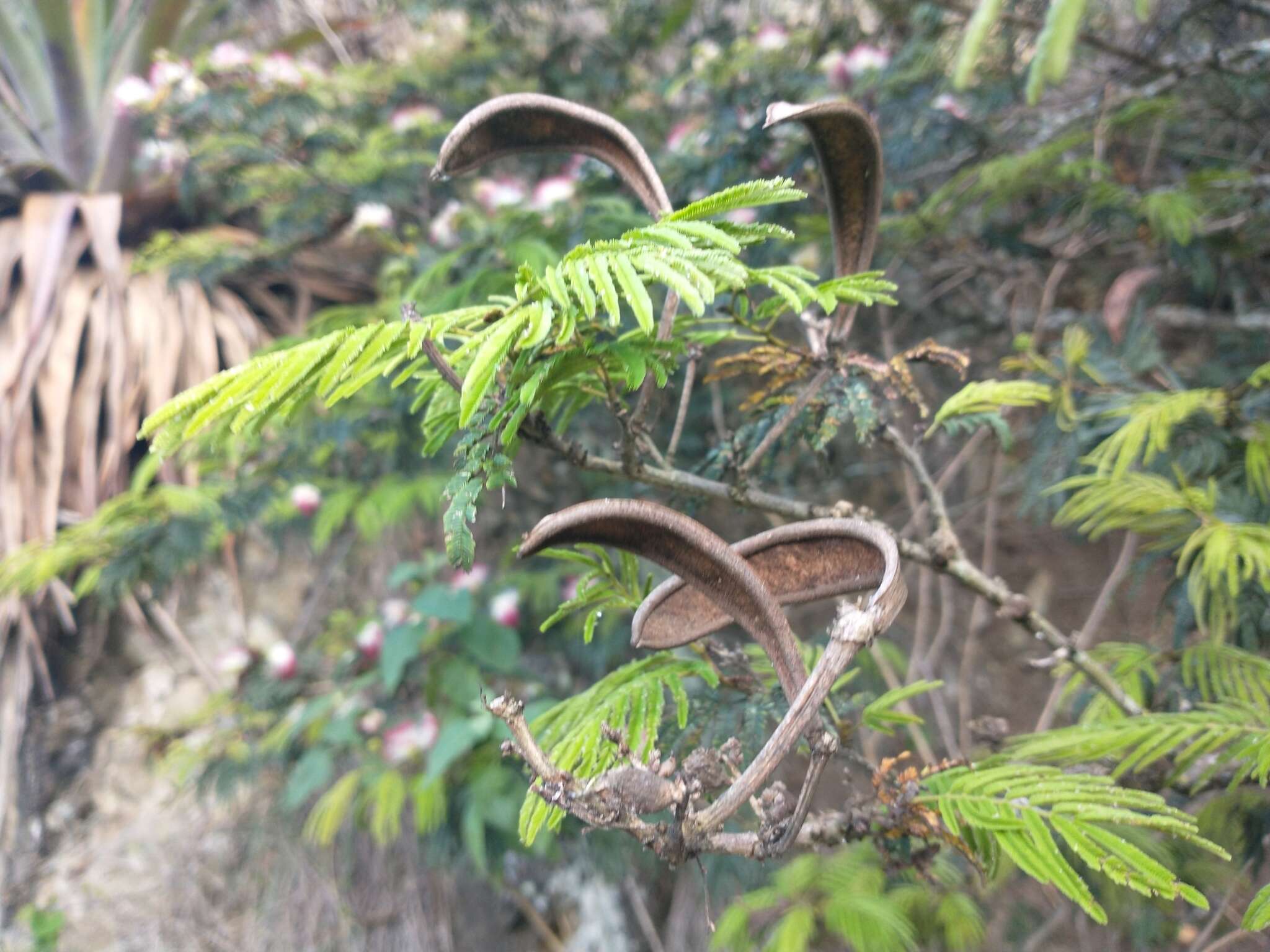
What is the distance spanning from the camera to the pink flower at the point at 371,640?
4.84ft

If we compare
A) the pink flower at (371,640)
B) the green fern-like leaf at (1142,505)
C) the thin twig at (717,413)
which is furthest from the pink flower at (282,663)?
the green fern-like leaf at (1142,505)

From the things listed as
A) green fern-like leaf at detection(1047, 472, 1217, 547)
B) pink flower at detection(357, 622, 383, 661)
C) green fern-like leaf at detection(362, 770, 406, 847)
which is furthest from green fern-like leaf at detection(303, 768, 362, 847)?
green fern-like leaf at detection(1047, 472, 1217, 547)

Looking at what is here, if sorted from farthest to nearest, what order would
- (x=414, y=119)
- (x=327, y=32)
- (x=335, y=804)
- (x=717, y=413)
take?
(x=327, y=32) < (x=414, y=119) < (x=335, y=804) < (x=717, y=413)

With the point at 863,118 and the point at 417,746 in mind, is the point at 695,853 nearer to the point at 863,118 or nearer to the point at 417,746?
the point at 863,118

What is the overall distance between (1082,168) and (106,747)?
7.15 feet

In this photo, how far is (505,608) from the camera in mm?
1394

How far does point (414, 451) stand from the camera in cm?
150

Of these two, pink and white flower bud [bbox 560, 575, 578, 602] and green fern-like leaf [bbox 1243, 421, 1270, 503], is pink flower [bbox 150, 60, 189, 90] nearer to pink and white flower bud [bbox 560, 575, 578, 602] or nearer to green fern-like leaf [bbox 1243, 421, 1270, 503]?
pink and white flower bud [bbox 560, 575, 578, 602]

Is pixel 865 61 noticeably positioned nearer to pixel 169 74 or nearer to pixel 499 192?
pixel 499 192

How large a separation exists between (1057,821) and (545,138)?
54 centimetres

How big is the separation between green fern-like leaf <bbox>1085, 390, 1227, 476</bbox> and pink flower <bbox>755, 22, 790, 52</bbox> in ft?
3.42

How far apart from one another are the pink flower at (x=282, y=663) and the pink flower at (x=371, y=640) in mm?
187

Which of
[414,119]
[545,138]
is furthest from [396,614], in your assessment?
[545,138]

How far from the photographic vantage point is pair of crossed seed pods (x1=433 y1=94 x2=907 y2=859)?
0.35 m
